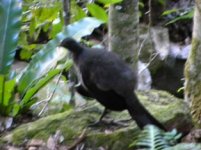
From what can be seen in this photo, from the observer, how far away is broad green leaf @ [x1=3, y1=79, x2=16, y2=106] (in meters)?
4.36

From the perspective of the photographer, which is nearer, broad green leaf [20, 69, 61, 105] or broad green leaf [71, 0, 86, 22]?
broad green leaf [20, 69, 61, 105]

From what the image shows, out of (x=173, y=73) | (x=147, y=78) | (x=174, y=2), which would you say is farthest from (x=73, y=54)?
(x=174, y=2)

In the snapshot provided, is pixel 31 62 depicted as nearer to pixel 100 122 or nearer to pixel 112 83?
pixel 100 122

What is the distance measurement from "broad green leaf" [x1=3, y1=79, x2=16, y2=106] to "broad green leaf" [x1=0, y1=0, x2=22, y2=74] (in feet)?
0.90

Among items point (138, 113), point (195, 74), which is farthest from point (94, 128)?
point (195, 74)

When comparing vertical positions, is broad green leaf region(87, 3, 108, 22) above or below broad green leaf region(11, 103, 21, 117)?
above

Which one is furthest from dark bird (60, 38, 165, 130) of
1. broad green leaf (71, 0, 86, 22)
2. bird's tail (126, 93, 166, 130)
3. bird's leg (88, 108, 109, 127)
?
broad green leaf (71, 0, 86, 22)

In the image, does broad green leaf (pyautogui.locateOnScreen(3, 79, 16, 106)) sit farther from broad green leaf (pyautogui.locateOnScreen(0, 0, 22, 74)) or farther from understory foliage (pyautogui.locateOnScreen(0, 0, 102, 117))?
broad green leaf (pyautogui.locateOnScreen(0, 0, 22, 74))

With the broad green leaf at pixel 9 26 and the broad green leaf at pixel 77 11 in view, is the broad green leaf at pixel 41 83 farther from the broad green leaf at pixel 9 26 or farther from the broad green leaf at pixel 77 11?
the broad green leaf at pixel 77 11

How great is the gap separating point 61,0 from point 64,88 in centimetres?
119

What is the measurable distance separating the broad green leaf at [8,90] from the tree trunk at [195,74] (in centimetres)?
156

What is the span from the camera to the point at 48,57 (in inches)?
180

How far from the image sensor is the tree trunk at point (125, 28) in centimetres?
488

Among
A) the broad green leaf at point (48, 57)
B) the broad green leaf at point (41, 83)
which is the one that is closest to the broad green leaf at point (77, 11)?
the broad green leaf at point (48, 57)
